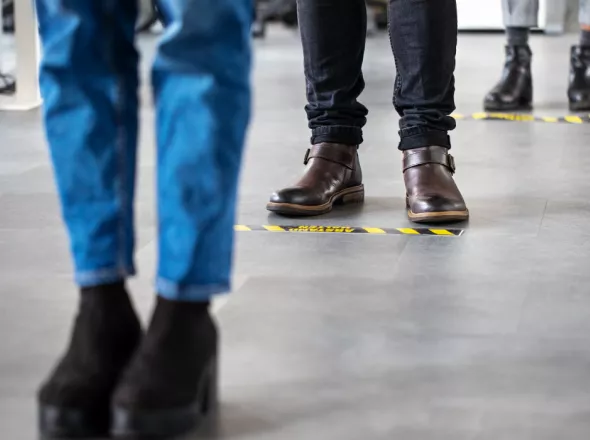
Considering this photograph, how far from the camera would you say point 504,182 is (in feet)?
8.02

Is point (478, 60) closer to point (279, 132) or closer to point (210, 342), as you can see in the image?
point (279, 132)

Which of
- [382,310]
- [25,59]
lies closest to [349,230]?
Answer: [382,310]

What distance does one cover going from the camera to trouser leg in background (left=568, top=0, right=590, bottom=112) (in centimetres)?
350

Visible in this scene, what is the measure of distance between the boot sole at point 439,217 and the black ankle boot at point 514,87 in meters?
1.51

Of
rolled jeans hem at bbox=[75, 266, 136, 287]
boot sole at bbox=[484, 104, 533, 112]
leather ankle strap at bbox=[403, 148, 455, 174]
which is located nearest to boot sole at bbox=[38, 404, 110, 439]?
rolled jeans hem at bbox=[75, 266, 136, 287]

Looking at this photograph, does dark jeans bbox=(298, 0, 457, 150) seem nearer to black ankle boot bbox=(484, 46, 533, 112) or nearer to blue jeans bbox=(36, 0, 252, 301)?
blue jeans bbox=(36, 0, 252, 301)

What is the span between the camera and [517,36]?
365 centimetres

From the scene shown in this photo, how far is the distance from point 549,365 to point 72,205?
579 millimetres

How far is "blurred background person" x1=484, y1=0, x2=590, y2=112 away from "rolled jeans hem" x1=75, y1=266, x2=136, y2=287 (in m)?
2.51

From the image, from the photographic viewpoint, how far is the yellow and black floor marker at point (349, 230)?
2.01 meters

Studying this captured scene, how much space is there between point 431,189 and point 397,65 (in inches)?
9.2

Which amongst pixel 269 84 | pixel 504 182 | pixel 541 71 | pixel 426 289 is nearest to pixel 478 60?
pixel 541 71

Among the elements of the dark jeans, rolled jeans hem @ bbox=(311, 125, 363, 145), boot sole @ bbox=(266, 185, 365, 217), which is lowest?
boot sole @ bbox=(266, 185, 365, 217)

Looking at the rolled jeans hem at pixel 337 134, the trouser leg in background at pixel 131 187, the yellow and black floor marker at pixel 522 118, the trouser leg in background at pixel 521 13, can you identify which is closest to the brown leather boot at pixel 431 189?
the rolled jeans hem at pixel 337 134
